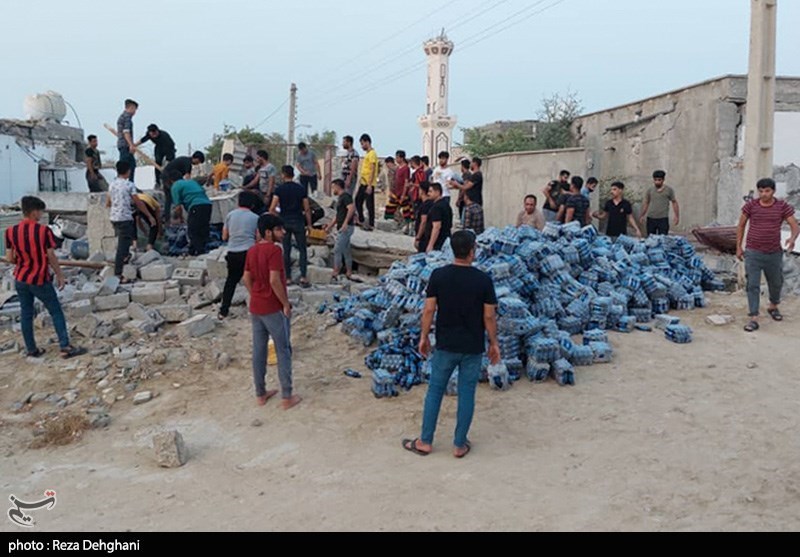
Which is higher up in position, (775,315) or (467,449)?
(775,315)

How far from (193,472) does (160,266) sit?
5139 millimetres

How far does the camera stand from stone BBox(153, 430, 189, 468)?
5395 mm

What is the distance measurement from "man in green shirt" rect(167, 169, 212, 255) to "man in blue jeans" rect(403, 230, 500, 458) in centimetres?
637

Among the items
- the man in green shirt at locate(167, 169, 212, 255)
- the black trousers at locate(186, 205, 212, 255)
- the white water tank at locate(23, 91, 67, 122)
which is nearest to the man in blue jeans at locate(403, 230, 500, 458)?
the man in green shirt at locate(167, 169, 212, 255)

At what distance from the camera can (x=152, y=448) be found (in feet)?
19.2

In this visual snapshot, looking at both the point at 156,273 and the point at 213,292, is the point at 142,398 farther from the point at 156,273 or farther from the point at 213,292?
the point at 156,273

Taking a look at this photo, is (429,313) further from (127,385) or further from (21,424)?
(21,424)

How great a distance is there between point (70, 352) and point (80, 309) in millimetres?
1153

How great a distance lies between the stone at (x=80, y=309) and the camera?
8.73m

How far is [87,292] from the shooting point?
359 inches

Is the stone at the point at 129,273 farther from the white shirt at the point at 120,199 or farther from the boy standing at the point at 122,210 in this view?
the white shirt at the point at 120,199

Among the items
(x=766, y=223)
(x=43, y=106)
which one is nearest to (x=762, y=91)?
(x=766, y=223)

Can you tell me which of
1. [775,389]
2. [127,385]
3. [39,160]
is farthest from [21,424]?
[39,160]

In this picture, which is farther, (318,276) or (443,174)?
(443,174)
